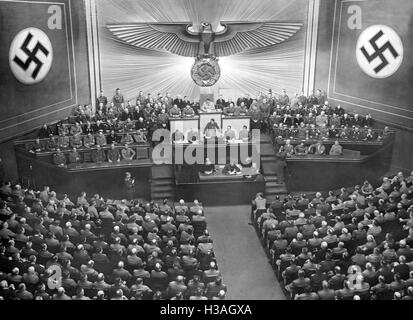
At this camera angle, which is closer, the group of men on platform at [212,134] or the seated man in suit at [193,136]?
the seated man in suit at [193,136]

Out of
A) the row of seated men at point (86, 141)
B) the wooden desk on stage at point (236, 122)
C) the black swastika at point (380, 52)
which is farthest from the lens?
the wooden desk on stage at point (236, 122)

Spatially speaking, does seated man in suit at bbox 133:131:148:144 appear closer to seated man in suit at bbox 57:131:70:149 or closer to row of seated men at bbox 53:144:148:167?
row of seated men at bbox 53:144:148:167

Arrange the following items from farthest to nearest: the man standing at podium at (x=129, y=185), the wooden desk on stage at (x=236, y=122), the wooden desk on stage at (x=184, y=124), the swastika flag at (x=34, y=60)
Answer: the wooden desk on stage at (x=236, y=122), the wooden desk on stage at (x=184, y=124), the man standing at podium at (x=129, y=185), the swastika flag at (x=34, y=60)

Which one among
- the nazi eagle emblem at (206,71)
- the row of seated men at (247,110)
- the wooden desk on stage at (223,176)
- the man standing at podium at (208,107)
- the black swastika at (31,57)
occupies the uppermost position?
the black swastika at (31,57)

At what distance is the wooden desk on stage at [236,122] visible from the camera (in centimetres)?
2052

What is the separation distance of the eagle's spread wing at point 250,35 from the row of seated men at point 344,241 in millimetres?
8259

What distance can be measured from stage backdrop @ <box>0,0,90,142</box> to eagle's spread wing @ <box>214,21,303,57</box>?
5461mm

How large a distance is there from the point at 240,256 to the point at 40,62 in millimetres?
9788

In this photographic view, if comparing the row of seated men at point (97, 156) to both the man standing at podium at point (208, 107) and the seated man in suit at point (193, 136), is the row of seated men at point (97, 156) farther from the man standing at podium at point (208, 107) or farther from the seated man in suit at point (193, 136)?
the man standing at podium at point (208, 107)

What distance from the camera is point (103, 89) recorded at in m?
23.4

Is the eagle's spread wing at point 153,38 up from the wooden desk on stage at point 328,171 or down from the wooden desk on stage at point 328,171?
up

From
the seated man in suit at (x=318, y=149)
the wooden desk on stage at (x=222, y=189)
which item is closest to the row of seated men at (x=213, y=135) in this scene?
the wooden desk on stage at (x=222, y=189)

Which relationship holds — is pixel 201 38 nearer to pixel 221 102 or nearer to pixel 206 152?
pixel 221 102
